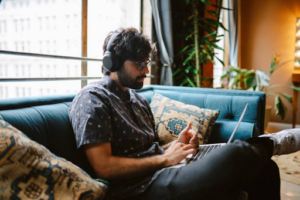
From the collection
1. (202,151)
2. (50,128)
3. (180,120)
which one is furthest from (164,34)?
(50,128)

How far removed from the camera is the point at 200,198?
826 millimetres

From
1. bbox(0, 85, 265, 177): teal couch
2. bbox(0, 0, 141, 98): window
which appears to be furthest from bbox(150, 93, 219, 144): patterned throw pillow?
bbox(0, 0, 141, 98): window

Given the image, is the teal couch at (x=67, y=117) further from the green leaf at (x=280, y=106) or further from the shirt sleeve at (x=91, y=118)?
the green leaf at (x=280, y=106)

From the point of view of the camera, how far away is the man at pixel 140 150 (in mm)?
831

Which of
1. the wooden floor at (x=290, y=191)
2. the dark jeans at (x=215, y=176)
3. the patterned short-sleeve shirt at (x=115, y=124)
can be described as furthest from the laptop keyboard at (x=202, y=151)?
the wooden floor at (x=290, y=191)

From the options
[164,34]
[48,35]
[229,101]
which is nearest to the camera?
[229,101]

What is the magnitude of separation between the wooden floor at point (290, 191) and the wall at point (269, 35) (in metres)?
2.57

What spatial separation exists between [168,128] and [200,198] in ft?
2.44

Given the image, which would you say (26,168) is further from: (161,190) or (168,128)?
(168,128)

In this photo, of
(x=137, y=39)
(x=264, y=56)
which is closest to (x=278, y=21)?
(x=264, y=56)

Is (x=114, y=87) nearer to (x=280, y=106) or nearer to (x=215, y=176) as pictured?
(x=215, y=176)

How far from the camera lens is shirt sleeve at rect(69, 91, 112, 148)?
933 millimetres

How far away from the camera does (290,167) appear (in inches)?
91.2

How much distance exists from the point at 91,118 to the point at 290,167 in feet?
6.88
